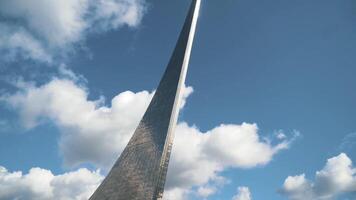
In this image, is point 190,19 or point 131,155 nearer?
point 131,155

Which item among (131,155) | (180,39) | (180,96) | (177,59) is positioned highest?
(180,39)

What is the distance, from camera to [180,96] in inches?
766

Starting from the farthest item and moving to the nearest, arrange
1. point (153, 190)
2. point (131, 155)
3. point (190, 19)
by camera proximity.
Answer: point (190, 19) → point (131, 155) → point (153, 190)

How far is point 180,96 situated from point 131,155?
5.43m

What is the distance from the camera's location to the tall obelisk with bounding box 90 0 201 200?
17281 mm

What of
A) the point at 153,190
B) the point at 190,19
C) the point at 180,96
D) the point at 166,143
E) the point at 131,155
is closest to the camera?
the point at 153,190

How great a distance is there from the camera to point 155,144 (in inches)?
744

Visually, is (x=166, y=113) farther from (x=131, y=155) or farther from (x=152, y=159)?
(x=131, y=155)

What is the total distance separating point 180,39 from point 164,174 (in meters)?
10.9

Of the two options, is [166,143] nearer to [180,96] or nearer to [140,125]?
[180,96]

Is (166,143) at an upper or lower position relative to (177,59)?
lower

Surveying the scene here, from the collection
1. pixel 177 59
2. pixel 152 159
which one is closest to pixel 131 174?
pixel 152 159

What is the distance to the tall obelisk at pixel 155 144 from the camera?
1728 cm

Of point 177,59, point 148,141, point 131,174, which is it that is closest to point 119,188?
point 131,174
